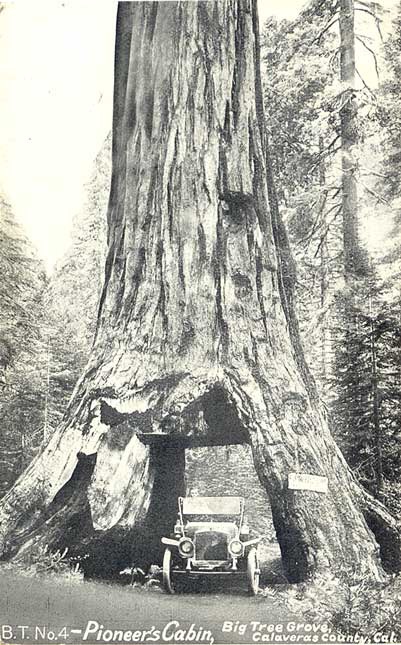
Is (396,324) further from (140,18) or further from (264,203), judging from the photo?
(140,18)

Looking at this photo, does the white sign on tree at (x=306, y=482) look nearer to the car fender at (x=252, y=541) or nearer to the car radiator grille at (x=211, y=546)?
the car fender at (x=252, y=541)

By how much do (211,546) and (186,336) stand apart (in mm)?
1520

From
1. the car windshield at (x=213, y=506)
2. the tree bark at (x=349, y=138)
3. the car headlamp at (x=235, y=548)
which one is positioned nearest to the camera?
the car headlamp at (x=235, y=548)

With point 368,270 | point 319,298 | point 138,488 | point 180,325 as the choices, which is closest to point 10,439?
point 138,488

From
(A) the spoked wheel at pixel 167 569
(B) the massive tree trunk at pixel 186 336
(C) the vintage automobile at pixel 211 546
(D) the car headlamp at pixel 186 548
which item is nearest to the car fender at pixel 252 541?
(C) the vintage automobile at pixel 211 546

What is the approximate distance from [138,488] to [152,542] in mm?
395

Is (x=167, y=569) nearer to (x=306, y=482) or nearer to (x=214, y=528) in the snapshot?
(x=214, y=528)

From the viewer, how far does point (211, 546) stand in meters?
6.41

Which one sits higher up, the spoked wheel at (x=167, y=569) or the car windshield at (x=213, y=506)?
the car windshield at (x=213, y=506)

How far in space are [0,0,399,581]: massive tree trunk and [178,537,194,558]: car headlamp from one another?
224 mm

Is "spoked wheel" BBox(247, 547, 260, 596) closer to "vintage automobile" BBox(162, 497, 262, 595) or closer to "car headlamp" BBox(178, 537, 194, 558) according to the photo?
"vintage automobile" BBox(162, 497, 262, 595)

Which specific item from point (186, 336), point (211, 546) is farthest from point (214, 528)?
point (186, 336)

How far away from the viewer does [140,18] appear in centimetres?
703

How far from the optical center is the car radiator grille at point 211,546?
6.39 metres
